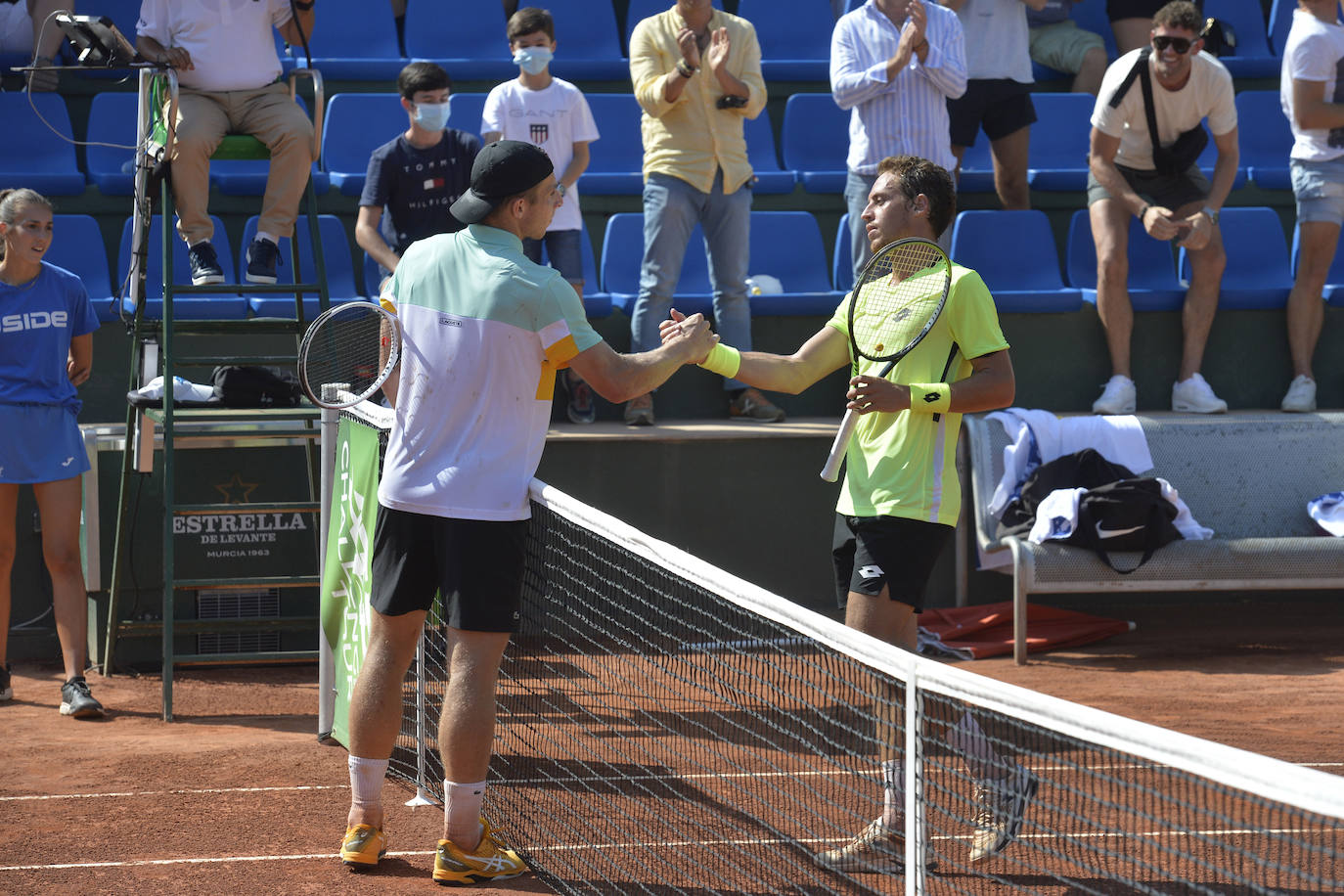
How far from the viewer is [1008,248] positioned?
9.51 meters

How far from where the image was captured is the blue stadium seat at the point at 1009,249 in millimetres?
9461

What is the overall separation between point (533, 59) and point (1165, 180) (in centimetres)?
387

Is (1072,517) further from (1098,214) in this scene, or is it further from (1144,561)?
(1098,214)

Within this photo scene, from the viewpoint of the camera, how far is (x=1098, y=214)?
8773 mm

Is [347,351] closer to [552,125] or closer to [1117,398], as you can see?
[552,125]

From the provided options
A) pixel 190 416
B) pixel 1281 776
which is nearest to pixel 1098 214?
pixel 190 416

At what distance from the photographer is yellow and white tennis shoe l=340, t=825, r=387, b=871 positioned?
169 inches

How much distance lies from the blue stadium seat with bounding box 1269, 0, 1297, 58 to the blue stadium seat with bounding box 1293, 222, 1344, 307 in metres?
2.22

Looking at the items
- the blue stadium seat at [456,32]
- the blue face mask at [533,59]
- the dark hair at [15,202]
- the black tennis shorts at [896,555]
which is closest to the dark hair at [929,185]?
the black tennis shorts at [896,555]

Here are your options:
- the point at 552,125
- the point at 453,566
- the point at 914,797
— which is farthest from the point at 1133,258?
the point at 914,797

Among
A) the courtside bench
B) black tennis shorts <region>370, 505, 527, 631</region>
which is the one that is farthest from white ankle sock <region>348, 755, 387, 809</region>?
the courtside bench

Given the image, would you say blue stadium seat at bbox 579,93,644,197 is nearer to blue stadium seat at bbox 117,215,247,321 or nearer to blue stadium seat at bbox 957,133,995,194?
blue stadium seat at bbox 957,133,995,194

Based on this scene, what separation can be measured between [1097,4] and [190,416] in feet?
27.2

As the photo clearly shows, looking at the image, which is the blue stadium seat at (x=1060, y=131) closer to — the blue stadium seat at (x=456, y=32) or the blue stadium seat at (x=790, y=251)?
the blue stadium seat at (x=790, y=251)
